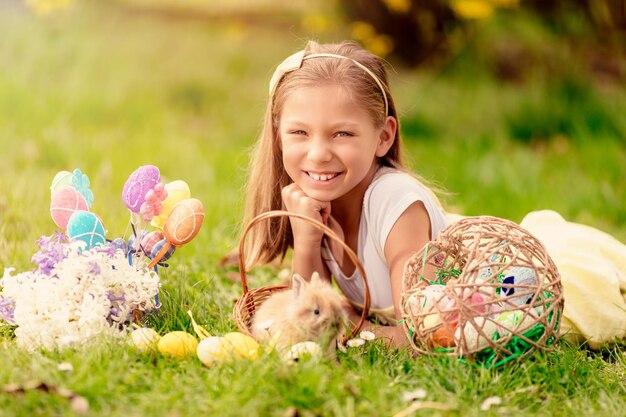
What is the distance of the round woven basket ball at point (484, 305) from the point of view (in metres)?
2.46

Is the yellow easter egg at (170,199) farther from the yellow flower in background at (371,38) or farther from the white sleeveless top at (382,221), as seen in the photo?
the yellow flower in background at (371,38)

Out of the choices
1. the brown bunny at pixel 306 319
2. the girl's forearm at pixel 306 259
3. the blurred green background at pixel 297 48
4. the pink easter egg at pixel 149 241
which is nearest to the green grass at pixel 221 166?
the blurred green background at pixel 297 48

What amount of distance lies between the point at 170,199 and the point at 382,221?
831mm

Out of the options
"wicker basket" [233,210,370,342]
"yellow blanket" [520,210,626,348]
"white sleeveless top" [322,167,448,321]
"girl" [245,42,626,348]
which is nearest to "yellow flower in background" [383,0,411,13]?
"yellow blanket" [520,210,626,348]

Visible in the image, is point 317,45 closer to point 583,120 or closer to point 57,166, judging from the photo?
point 57,166

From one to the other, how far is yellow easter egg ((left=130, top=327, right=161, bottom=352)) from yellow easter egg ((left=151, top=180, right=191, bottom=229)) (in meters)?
0.44

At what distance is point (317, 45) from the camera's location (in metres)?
3.19

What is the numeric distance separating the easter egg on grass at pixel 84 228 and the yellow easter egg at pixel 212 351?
0.59 metres

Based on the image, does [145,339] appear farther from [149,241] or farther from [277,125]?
[277,125]

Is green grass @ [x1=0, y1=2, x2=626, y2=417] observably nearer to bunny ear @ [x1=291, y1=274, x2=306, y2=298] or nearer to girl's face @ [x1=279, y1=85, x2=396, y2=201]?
bunny ear @ [x1=291, y1=274, x2=306, y2=298]

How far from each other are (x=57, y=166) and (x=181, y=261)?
193 centimetres

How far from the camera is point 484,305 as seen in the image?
257 cm

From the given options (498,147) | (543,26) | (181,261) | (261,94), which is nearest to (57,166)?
(181,261)

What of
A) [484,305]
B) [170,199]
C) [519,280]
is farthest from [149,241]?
[519,280]
